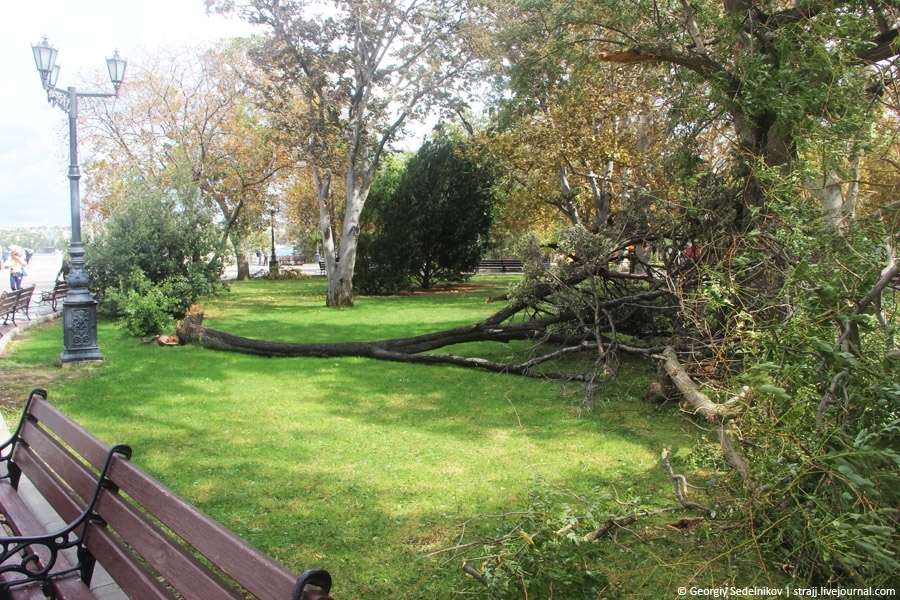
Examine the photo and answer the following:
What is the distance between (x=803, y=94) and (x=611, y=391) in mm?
4379

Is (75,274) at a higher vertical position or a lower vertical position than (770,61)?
lower

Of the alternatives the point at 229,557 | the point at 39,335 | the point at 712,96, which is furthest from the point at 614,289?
the point at 39,335

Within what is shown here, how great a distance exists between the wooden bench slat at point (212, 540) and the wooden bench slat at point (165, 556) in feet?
0.19

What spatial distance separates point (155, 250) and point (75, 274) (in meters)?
7.03

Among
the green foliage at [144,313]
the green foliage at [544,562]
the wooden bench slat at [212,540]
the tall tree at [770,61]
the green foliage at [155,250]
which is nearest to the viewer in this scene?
the wooden bench slat at [212,540]

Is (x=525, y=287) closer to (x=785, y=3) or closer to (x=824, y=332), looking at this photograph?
(x=785, y=3)

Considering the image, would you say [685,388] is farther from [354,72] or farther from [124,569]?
[354,72]

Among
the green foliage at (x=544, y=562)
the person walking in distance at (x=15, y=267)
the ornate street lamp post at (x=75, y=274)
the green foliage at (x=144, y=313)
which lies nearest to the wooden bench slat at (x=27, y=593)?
the green foliage at (x=544, y=562)

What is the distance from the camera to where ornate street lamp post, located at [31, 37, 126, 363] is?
1138 cm

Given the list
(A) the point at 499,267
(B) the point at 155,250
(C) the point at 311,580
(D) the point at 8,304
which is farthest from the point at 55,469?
(A) the point at 499,267

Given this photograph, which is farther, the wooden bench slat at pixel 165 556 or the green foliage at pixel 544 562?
the green foliage at pixel 544 562

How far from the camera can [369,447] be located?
274 inches

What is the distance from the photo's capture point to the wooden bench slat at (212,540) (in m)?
2.15

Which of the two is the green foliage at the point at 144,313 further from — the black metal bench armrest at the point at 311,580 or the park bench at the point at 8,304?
the black metal bench armrest at the point at 311,580
